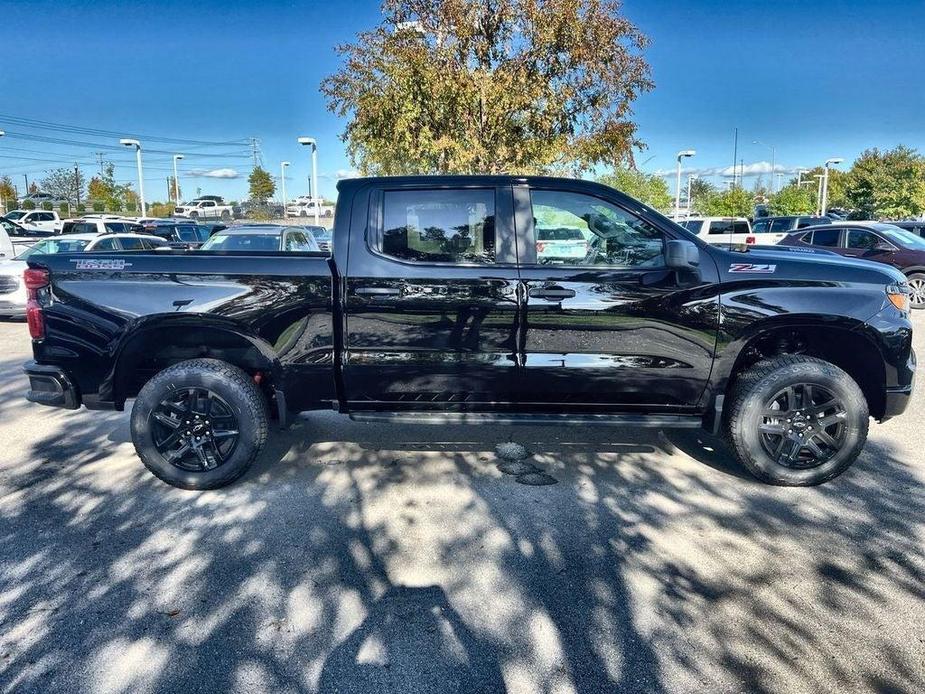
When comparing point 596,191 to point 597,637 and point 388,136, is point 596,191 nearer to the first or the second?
point 597,637

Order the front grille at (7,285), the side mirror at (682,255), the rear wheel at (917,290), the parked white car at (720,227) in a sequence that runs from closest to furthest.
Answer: the side mirror at (682,255), the front grille at (7,285), the rear wheel at (917,290), the parked white car at (720,227)

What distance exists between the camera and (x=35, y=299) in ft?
13.5

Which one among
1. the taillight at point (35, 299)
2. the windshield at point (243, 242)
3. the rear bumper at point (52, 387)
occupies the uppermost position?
the windshield at point (243, 242)

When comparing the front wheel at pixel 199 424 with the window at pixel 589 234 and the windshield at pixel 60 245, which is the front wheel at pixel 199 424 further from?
the windshield at pixel 60 245

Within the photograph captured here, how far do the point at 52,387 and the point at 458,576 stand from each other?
2916 mm

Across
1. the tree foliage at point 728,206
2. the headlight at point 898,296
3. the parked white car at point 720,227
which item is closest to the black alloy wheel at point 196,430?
the headlight at point 898,296

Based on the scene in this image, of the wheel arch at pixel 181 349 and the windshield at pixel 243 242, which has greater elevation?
the windshield at pixel 243 242

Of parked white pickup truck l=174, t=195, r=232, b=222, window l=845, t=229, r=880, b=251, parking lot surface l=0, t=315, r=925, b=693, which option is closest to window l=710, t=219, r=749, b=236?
window l=845, t=229, r=880, b=251

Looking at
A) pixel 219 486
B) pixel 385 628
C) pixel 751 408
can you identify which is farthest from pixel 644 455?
pixel 219 486

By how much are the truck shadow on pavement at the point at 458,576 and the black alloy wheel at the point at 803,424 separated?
0.27 metres

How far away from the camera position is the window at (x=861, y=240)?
1316cm

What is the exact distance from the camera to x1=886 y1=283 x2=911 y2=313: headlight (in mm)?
4148

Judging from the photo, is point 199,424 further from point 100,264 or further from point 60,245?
point 60,245

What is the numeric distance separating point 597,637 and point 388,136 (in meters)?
13.6
